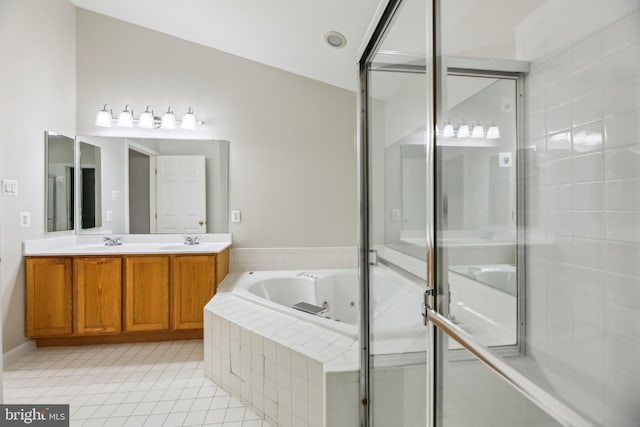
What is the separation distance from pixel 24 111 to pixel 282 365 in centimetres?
270

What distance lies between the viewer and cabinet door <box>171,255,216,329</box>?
240cm

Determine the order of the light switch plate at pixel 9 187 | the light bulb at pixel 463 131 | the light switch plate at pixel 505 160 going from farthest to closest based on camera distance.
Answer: the light switch plate at pixel 9 187 → the light bulb at pixel 463 131 → the light switch plate at pixel 505 160

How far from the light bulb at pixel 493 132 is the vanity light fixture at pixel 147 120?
276cm

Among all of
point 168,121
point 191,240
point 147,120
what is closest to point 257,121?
point 168,121

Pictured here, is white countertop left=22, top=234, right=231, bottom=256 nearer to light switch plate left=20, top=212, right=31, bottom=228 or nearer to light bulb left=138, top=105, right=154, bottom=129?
light switch plate left=20, top=212, right=31, bottom=228

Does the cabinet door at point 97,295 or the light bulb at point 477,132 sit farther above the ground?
the light bulb at point 477,132

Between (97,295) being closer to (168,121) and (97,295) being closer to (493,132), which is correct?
(168,121)

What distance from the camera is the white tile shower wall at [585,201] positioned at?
1.23ft

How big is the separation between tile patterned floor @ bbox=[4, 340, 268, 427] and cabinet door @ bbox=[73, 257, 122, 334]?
0.21 meters

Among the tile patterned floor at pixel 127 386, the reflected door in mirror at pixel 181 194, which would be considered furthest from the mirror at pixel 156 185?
the tile patterned floor at pixel 127 386

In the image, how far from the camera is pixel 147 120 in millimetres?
2760

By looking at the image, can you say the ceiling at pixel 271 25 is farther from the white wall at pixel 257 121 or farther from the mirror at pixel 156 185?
the mirror at pixel 156 185

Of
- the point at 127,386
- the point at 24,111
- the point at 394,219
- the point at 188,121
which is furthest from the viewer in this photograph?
the point at 188,121

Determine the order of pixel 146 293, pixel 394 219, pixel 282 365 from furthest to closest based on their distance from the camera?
pixel 146 293 < pixel 282 365 < pixel 394 219
